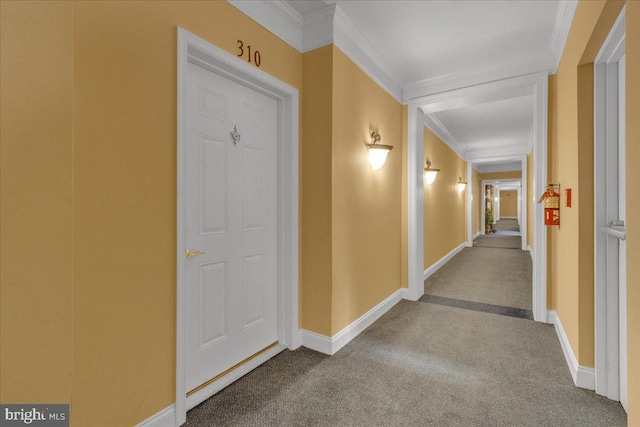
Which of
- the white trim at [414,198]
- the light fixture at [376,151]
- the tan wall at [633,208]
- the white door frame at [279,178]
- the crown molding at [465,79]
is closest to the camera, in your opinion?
the tan wall at [633,208]

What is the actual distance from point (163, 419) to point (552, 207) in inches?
125

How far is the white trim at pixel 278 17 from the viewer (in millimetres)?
1985

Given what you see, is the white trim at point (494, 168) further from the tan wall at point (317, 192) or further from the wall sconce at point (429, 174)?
the tan wall at point (317, 192)

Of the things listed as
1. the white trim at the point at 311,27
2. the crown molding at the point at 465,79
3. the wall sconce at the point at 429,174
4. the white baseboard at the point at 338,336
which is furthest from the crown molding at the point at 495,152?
the white baseboard at the point at 338,336

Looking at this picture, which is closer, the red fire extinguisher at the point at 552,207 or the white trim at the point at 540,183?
the red fire extinguisher at the point at 552,207

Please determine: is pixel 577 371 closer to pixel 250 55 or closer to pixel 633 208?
pixel 633 208

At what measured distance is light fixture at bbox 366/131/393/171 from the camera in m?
2.90

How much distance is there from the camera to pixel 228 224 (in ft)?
6.55

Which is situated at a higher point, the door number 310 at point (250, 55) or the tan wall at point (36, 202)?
the door number 310 at point (250, 55)

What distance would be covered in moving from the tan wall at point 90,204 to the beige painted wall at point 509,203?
2243 cm

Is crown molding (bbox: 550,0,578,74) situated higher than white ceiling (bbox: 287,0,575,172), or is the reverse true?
white ceiling (bbox: 287,0,575,172)

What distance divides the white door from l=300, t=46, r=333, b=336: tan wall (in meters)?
0.26

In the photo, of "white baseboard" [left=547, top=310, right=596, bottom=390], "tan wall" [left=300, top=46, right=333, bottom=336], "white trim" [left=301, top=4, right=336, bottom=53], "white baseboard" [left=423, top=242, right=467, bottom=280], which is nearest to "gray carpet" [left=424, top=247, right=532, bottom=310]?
"white baseboard" [left=423, top=242, right=467, bottom=280]

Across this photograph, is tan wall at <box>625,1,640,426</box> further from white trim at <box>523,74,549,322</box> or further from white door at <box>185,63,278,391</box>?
white trim at <box>523,74,549,322</box>
